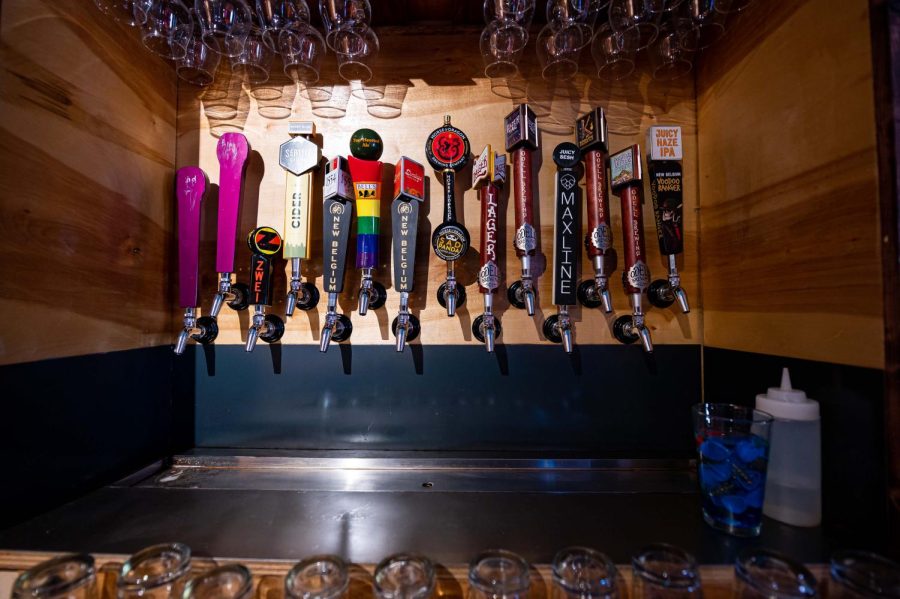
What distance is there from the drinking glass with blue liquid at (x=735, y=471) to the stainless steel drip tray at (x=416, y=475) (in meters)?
0.19

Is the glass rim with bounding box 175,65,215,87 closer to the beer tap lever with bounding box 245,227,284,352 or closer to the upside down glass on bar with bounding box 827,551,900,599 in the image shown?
the beer tap lever with bounding box 245,227,284,352

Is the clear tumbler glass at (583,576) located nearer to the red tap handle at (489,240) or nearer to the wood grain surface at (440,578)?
the wood grain surface at (440,578)

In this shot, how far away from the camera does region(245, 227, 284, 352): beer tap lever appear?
1021 millimetres

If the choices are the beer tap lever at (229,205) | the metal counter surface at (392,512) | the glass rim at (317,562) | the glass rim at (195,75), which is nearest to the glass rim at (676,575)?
the metal counter surface at (392,512)

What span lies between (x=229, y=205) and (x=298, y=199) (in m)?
0.21

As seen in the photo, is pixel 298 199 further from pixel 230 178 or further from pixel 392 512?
pixel 392 512

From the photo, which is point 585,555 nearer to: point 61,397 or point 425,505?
point 425,505

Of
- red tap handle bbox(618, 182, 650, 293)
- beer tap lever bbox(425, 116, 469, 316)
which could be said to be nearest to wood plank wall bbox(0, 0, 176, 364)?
beer tap lever bbox(425, 116, 469, 316)

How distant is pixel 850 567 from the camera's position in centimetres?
56

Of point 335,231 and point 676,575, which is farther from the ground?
point 335,231

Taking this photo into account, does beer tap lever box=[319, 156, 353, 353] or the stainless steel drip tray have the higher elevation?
beer tap lever box=[319, 156, 353, 353]

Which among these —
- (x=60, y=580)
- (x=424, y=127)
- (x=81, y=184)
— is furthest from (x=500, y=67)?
(x=60, y=580)

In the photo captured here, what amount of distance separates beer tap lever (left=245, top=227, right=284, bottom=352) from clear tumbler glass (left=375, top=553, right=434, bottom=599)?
2.30 feet

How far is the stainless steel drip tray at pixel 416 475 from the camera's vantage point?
946mm
